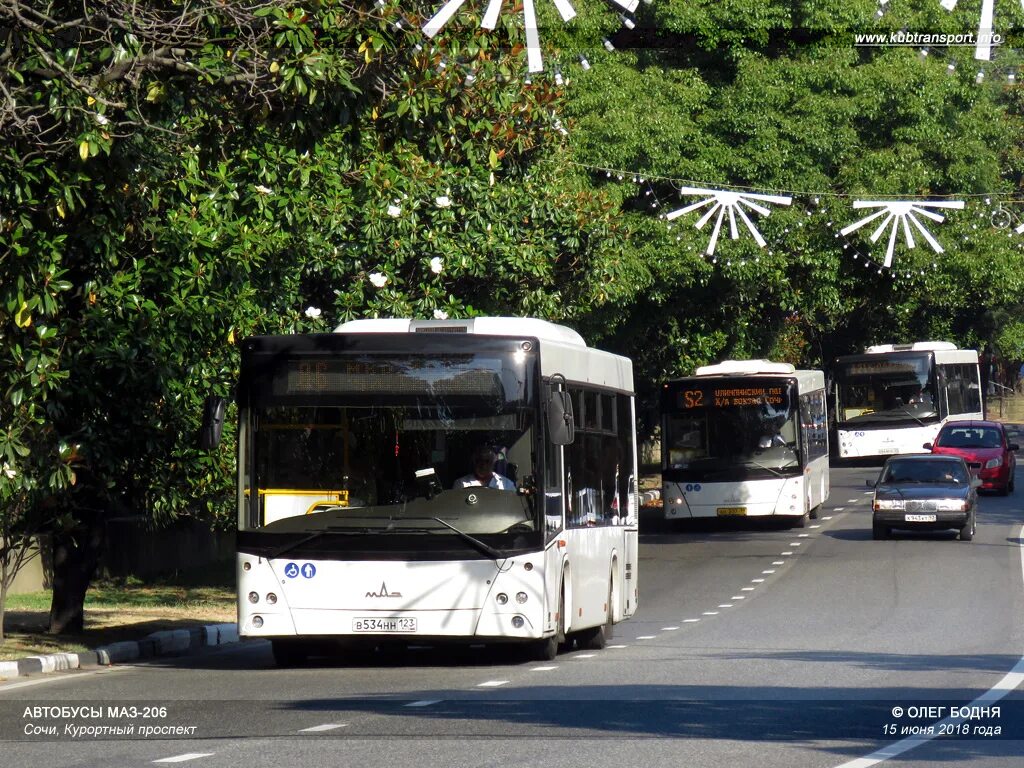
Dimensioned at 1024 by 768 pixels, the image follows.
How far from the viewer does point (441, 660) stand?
52.6 feet

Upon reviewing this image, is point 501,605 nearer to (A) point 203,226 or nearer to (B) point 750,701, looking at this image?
(B) point 750,701

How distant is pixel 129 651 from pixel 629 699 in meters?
6.35

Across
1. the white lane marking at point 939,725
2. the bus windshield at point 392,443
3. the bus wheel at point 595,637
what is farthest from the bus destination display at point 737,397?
the bus windshield at point 392,443

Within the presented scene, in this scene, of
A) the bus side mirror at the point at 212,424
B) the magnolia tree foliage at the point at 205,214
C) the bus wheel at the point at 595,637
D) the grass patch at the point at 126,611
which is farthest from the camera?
the bus wheel at the point at 595,637

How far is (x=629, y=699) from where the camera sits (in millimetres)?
12156

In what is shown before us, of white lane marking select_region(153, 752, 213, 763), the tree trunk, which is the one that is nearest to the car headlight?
the tree trunk

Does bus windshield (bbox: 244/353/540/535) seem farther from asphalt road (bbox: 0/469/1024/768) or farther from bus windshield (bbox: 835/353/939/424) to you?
bus windshield (bbox: 835/353/939/424)

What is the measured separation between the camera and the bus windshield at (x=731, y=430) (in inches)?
1312

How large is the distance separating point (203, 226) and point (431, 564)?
4.14 meters

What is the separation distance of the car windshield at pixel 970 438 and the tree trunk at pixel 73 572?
27338 millimetres

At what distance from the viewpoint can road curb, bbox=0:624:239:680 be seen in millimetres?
14798

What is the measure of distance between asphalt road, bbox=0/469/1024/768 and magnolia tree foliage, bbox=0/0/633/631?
7.40ft

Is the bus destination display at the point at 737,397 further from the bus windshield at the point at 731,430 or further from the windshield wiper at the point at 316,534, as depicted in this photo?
the windshield wiper at the point at 316,534

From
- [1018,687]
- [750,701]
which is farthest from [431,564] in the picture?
[1018,687]
